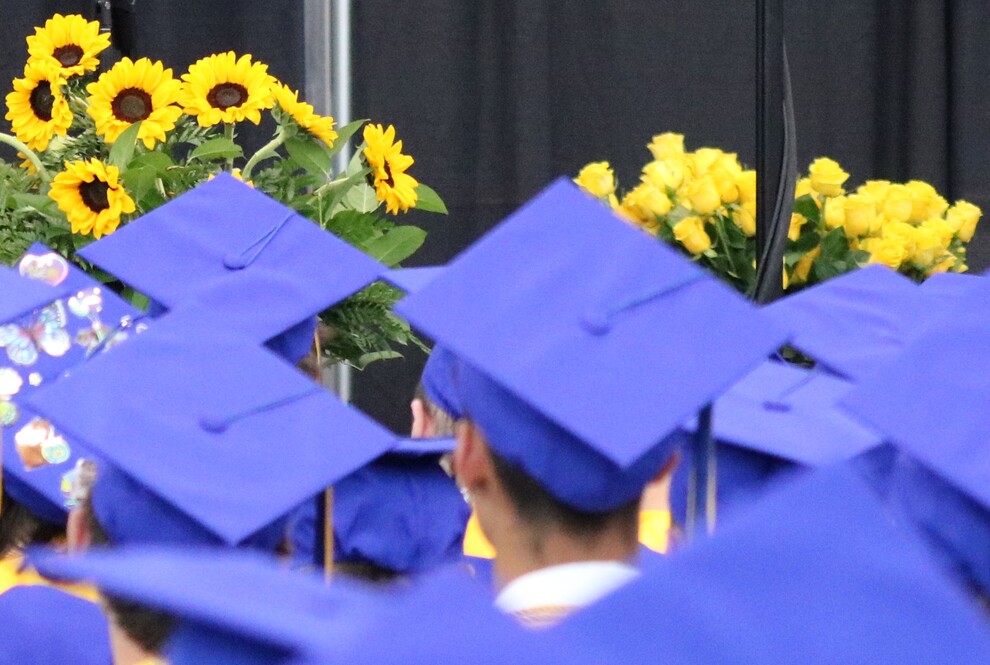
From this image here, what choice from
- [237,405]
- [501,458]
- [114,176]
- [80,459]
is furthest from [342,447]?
[114,176]

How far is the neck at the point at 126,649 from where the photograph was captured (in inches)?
46.9

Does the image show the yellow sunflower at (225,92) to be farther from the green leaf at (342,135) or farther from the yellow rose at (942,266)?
the yellow rose at (942,266)

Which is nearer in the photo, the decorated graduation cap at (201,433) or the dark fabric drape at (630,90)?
the decorated graduation cap at (201,433)

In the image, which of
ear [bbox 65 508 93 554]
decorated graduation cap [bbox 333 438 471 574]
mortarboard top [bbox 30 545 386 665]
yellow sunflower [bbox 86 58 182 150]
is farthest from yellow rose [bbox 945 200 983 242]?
mortarboard top [bbox 30 545 386 665]

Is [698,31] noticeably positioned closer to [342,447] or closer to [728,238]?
Answer: [728,238]

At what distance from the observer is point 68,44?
2508 millimetres

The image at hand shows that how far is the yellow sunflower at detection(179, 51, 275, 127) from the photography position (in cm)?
250

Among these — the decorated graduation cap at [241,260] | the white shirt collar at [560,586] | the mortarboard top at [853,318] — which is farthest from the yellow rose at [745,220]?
the white shirt collar at [560,586]

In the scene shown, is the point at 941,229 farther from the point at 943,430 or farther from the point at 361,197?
the point at 943,430

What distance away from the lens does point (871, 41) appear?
4.00m

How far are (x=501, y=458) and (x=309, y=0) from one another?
208 centimetres

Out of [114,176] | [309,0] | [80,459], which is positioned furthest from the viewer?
[309,0]

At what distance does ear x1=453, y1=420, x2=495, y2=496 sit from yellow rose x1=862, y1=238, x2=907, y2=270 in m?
1.41

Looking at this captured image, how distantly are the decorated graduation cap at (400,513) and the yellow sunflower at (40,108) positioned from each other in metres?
0.81
